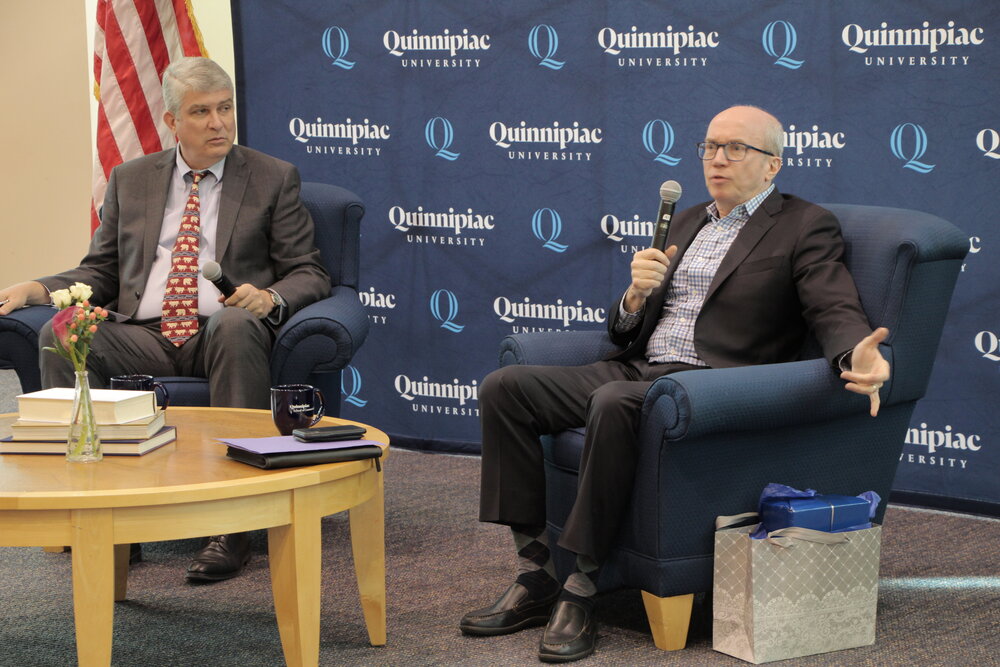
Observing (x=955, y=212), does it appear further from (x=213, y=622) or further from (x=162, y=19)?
(x=162, y=19)

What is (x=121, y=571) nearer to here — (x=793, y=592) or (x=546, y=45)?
(x=793, y=592)

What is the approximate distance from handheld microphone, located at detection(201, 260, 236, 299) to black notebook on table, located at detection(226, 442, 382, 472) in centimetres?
88

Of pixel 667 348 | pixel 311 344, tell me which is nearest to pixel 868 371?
pixel 667 348

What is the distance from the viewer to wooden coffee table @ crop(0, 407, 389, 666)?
7.54ft

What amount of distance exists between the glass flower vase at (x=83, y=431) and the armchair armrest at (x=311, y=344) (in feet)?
3.28

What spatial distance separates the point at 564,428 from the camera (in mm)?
3016

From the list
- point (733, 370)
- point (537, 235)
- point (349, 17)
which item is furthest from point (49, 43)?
point (733, 370)

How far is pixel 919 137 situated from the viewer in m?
3.83

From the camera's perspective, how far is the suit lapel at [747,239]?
306 cm

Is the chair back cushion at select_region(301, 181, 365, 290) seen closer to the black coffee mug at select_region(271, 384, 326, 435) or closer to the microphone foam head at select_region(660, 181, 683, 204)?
the black coffee mug at select_region(271, 384, 326, 435)

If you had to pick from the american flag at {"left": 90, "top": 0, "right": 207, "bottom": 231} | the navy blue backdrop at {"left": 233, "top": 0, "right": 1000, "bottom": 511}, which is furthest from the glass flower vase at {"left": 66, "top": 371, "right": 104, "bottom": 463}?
the american flag at {"left": 90, "top": 0, "right": 207, "bottom": 231}

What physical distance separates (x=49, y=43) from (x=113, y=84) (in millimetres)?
1982

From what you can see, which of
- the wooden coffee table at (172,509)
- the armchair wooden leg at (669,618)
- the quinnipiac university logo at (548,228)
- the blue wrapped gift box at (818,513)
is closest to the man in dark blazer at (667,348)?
the armchair wooden leg at (669,618)

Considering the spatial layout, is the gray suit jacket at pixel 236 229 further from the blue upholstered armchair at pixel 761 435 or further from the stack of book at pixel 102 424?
the blue upholstered armchair at pixel 761 435
